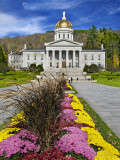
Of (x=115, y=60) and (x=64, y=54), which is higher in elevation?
(x=64, y=54)

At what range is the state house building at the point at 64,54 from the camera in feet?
235

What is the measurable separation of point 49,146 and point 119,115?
261 inches

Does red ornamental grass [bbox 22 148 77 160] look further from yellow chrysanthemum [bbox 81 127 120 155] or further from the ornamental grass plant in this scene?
yellow chrysanthemum [bbox 81 127 120 155]

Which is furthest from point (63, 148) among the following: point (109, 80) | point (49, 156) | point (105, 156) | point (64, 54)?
point (64, 54)

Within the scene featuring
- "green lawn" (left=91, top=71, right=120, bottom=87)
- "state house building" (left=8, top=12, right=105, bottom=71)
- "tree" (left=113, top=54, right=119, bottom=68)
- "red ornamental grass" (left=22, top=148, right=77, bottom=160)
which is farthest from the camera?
"tree" (left=113, top=54, right=119, bottom=68)

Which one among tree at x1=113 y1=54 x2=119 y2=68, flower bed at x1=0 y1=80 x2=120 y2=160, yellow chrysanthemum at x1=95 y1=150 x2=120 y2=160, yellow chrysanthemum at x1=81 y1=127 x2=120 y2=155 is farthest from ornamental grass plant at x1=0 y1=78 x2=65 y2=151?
tree at x1=113 y1=54 x2=119 y2=68

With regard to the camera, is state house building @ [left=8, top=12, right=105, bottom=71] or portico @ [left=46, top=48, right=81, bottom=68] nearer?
state house building @ [left=8, top=12, right=105, bottom=71]

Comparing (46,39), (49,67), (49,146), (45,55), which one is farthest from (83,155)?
(46,39)

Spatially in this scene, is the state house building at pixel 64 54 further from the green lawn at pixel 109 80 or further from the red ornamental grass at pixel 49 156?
the red ornamental grass at pixel 49 156

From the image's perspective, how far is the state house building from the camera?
235 ft

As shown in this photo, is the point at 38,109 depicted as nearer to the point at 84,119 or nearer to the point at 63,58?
the point at 84,119

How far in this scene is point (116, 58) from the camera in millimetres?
85625

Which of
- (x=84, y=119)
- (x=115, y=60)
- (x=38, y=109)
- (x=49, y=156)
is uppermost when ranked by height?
(x=115, y=60)

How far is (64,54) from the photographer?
7588 centimetres
